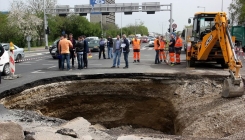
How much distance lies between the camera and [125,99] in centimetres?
1096

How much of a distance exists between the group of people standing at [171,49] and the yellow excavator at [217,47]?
2.50 ft

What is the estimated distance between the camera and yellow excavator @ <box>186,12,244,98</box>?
7.69 meters

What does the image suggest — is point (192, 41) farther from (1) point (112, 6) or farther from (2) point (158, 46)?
(1) point (112, 6)

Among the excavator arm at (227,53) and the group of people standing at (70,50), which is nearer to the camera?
the excavator arm at (227,53)

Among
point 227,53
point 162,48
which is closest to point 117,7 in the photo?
point 162,48

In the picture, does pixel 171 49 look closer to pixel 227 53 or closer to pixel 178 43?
pixel 178 43

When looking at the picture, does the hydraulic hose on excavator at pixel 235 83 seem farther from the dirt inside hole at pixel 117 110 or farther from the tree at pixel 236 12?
the tree at pixel 236 12

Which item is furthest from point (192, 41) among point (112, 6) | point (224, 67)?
point (112, 6)

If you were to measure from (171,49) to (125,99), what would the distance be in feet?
15.1

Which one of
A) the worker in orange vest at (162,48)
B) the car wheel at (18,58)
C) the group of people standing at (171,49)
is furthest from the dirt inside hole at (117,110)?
the car wheel at (18,58)

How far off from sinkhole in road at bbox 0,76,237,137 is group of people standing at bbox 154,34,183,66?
384 cm

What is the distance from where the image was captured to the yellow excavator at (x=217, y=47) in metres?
7.69

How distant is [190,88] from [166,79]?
3.50 feet

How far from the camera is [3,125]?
175 inches
